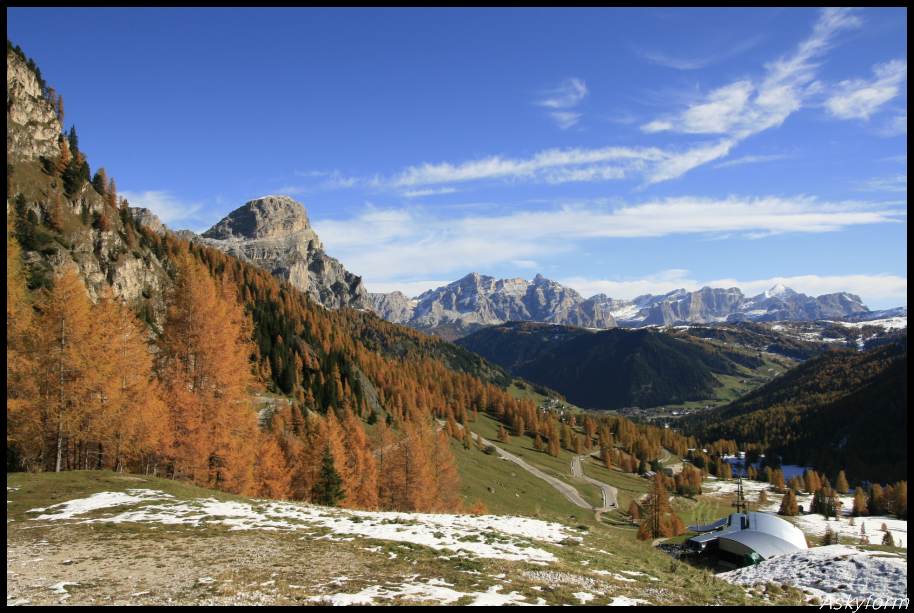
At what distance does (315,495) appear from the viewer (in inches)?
2383

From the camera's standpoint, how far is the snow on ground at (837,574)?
79.4ft

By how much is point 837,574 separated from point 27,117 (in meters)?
122

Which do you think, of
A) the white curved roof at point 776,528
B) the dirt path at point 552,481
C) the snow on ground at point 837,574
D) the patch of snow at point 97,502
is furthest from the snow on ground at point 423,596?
the dirt path at point 552,481

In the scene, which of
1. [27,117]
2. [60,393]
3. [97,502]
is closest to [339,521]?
[97,502]

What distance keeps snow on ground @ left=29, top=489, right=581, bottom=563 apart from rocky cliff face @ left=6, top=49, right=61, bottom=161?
8413cm

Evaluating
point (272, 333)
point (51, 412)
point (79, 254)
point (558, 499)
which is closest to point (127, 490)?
point (51, 412)

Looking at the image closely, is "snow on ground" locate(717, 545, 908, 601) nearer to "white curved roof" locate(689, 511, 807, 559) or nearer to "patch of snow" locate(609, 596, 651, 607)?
"patch of snow" locate(609, 596, 651, 607)

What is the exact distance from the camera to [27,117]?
88375mm

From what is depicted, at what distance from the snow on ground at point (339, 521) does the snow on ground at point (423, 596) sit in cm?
568

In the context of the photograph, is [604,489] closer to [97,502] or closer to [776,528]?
[776,528]

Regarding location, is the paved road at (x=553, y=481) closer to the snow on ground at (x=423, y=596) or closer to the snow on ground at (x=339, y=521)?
the snow on ground at (x=339, y=521)

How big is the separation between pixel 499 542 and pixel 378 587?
10.4m

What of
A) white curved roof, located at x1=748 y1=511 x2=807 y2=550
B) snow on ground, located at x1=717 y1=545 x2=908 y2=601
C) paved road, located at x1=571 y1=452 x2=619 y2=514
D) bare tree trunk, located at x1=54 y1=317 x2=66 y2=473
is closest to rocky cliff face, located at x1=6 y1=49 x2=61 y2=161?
bare tree trunk, located at x1=54 y1=317 x2=66 y2=473

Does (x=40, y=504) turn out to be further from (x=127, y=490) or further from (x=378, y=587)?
(x=378, y=587)
